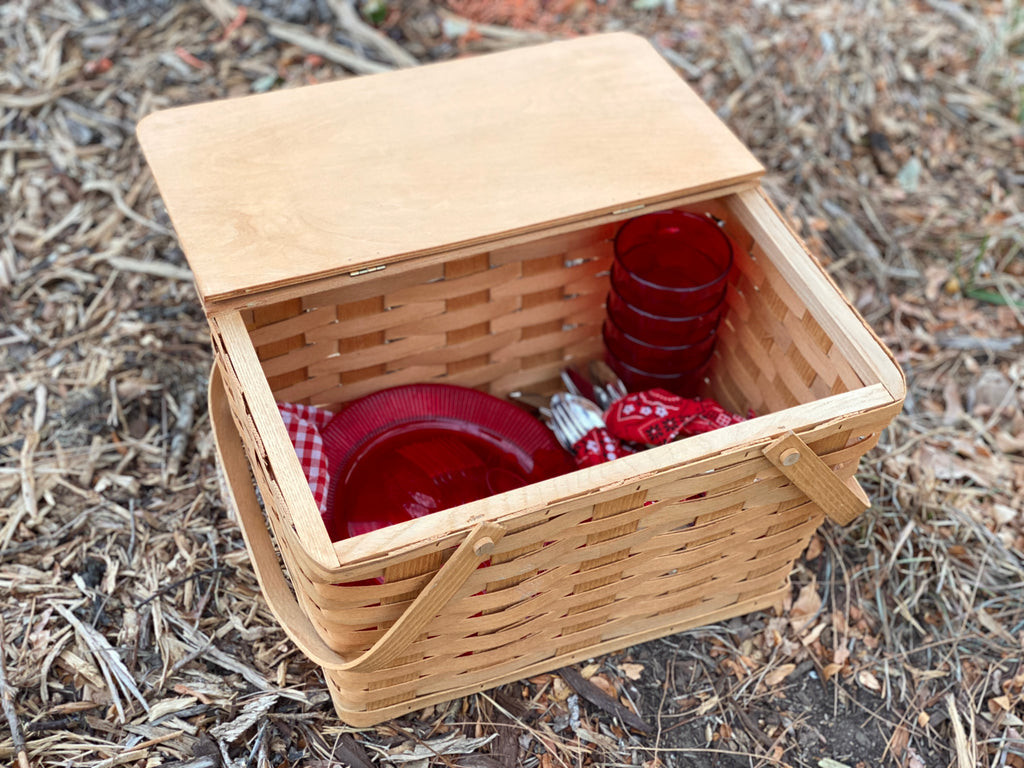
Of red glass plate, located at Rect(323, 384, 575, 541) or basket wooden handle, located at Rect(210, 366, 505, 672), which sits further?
red glass plate, located at Rect(323, 384, 575, 541)

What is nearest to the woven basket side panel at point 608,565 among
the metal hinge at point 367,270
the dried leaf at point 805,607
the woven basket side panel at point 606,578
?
the woven basket side panel at point 606,578

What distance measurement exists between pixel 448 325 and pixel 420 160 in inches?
10.8

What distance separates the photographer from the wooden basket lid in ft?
3.82

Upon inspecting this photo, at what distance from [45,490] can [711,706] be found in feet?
3.36

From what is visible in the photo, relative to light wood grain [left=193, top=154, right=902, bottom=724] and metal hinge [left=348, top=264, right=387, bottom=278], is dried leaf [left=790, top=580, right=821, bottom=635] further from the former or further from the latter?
metal hinge [left=348, top=264, right=387, bottom=278]

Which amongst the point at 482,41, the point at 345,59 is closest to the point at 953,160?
the point at 482,41

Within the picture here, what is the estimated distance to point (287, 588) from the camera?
1.18m

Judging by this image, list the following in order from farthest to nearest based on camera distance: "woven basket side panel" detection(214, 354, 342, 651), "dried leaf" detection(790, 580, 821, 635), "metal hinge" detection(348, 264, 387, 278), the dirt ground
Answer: "dried leaf" detection(790, 580, 821, 635), the dirt ground, "metal hinge" detection(348, 264, 387, 278), "woven basket side panel" detection(214, 354, 342, 651)

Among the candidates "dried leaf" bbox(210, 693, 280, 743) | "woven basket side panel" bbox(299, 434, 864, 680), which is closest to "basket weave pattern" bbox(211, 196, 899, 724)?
"woven basket side panel" bbox(299, 434, 864, 680)

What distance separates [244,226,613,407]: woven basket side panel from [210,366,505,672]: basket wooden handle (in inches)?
4.3

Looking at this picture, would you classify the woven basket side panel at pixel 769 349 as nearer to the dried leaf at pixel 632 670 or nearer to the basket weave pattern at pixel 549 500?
the basket weave pattern at pixel 549 500

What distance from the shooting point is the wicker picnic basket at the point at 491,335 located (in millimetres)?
1036

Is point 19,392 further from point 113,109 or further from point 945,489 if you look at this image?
point 945,489

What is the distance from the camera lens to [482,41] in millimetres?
2260
